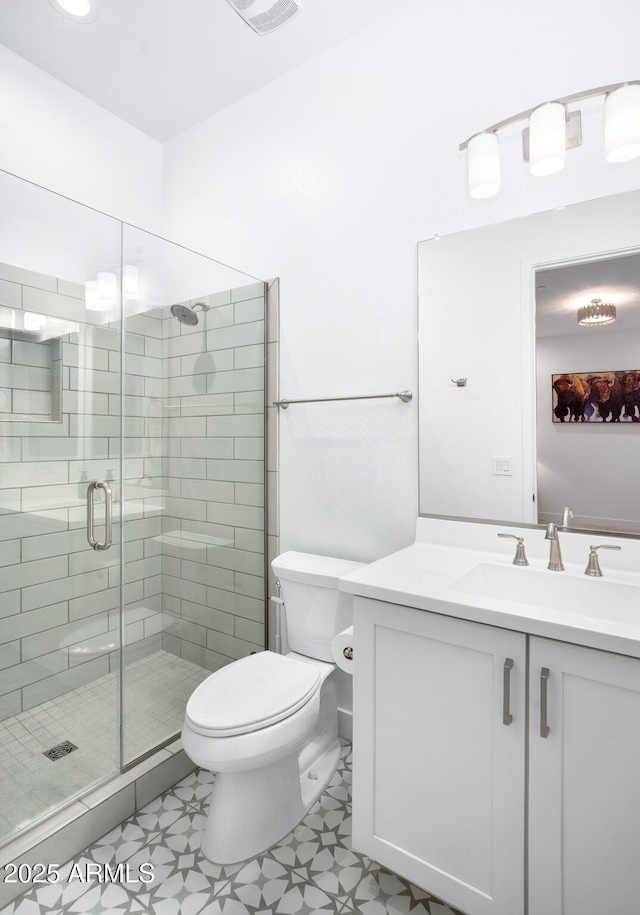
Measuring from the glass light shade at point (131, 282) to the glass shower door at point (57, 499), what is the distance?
0.12 ft

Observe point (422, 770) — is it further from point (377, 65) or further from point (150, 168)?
point (150, 168)

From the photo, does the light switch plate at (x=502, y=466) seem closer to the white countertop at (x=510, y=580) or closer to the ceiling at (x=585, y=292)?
the white countertop at (x=510, y=580)

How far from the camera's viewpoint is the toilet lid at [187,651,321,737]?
1.32 m

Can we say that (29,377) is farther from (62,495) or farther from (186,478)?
(186,478)

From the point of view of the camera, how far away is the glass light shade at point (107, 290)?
1.63 m

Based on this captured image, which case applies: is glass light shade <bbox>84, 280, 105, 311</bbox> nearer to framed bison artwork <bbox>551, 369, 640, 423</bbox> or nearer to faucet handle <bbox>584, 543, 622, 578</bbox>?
framed bison artwork <bbox>551, 369, 640, 423</bbox>

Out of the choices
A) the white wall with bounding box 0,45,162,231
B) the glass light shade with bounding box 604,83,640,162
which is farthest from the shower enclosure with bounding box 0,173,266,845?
the glass light shade with bounding box 604,83,640,162

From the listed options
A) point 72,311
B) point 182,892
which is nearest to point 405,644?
point 182,892

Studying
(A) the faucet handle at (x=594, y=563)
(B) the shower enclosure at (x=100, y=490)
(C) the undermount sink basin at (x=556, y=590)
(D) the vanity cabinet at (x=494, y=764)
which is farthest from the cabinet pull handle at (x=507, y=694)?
(B) the shower enclosure at (x=100, y=490)

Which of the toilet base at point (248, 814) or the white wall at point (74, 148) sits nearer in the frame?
the toilet base at point (248, 814)

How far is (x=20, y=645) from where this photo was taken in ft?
5.11

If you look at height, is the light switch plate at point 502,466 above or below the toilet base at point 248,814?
above

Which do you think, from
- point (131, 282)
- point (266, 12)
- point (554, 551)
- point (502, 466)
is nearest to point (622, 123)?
point (502, 466)

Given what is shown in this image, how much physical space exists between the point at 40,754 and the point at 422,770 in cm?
121
